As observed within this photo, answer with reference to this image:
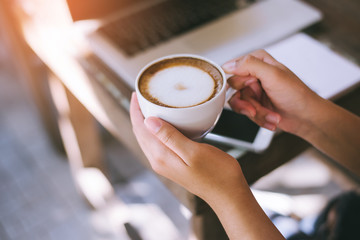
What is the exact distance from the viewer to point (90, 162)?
1363mm

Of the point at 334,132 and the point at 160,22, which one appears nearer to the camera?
the point at 334,132

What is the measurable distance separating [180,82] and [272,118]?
21cm

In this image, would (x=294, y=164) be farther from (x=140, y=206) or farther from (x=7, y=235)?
(x=7, y=235)

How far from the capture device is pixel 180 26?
0.93 metres

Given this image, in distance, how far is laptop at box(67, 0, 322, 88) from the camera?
33.9 inches

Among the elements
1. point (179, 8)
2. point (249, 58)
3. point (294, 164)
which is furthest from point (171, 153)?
point (294, 164)

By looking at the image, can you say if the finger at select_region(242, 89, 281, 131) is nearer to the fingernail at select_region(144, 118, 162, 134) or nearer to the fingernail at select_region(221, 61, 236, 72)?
the fingernail at select_region(221, 61, 236, 72)

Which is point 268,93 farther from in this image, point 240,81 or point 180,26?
point 180,26

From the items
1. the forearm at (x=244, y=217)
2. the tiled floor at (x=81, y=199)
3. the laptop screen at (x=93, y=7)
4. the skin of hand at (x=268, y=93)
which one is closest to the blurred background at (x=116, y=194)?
the tiled floor at (x=81, y=199)

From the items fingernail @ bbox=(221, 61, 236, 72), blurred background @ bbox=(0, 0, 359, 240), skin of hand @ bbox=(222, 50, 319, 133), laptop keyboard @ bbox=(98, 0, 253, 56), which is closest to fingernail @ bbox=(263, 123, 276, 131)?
skin of hand @ bbox=(222, 50, 319, 133)

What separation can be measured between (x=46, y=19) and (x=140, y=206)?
816 millimetres

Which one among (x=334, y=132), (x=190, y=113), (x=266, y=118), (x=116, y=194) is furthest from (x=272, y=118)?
(x=116, y=194)

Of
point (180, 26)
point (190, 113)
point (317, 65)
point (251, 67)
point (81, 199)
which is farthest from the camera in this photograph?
point (81, 199)

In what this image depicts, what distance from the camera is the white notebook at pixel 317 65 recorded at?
78 centimetres
